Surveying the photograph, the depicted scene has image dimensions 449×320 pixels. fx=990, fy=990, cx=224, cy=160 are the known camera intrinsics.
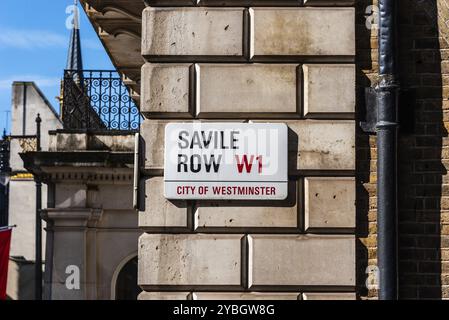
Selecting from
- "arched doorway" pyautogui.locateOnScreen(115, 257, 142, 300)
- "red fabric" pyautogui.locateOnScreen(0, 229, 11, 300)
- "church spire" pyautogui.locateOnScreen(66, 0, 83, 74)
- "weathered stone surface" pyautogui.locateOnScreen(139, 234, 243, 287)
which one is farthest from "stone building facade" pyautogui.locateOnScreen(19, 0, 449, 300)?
"church spire" pyautogui.locateOnScreen(66, 0, 83, 74)

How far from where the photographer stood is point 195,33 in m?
8.10

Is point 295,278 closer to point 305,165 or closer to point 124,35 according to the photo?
point 305,165

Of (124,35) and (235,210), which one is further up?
(124,35)

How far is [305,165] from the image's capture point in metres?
7.99

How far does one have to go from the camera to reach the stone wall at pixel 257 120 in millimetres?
7926

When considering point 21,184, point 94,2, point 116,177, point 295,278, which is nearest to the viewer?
point 295,278

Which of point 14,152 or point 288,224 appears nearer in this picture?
point 288,224

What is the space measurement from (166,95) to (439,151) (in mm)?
2304

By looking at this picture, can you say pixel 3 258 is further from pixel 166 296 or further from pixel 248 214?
pixel 248 214

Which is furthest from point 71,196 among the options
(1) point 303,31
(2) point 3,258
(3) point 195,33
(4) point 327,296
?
(4) point 327,296

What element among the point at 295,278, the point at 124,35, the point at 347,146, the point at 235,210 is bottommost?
the point at 295,278

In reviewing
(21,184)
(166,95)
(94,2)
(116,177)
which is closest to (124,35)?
(94,2)

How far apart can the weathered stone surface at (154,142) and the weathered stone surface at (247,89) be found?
353mm

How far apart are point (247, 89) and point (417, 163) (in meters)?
1.54
